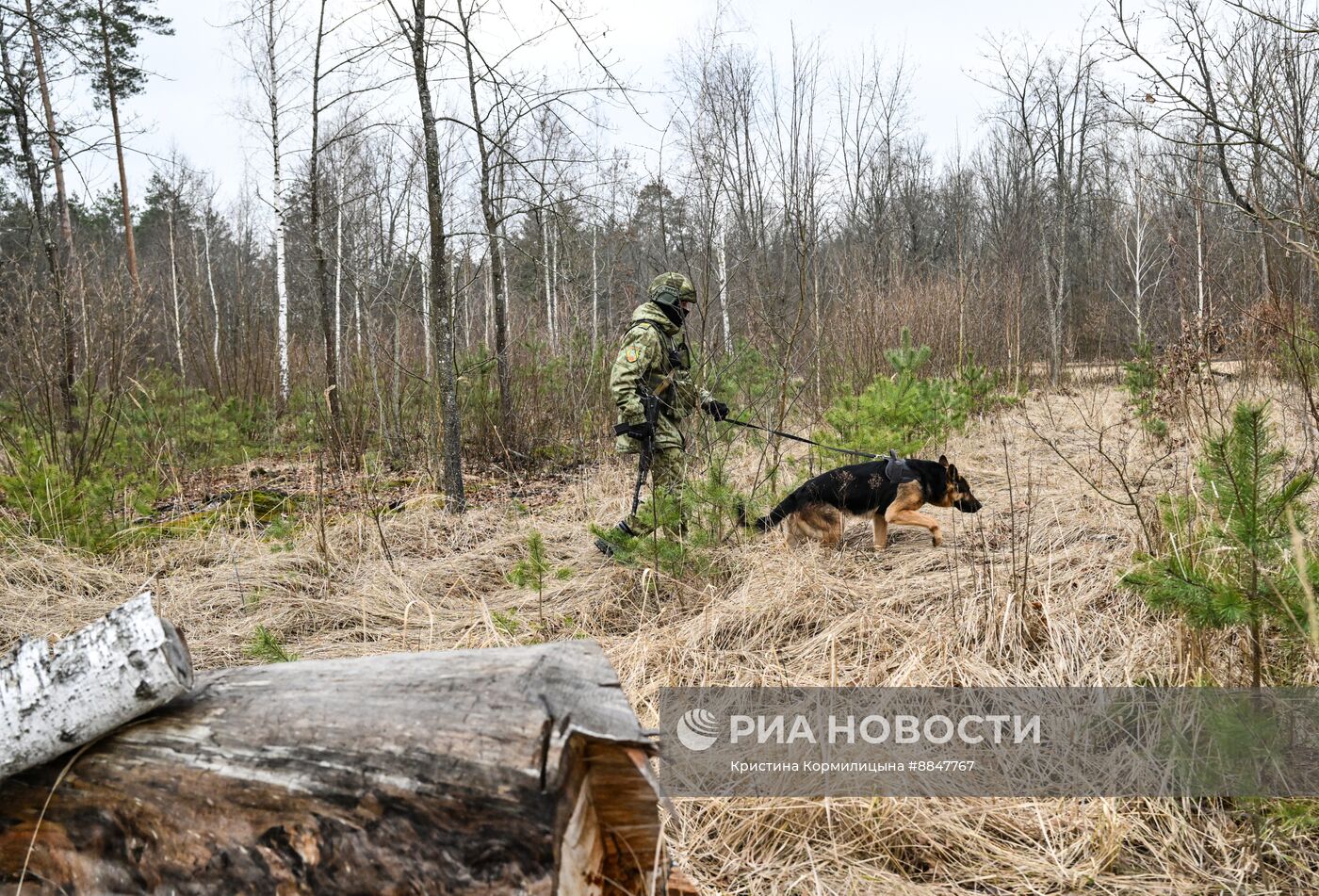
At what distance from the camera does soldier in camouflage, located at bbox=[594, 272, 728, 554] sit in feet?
16.3

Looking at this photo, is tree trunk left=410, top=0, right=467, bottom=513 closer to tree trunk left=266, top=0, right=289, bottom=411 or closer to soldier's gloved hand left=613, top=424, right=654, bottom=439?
soldier's gloved hand left=613, top=424, right=654, bottom=439

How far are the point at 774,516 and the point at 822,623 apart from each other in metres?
1.05

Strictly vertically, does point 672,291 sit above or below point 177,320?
below

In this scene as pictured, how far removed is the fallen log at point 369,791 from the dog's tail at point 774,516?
2953mm

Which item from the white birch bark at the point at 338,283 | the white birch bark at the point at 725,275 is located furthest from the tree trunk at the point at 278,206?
the white birch bark at the point at 725,275

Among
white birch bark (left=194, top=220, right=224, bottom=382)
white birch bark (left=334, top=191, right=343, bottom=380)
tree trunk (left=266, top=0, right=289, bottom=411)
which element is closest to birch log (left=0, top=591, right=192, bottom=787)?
white birch bark (left=334, top=191, right=343, bottom=380)

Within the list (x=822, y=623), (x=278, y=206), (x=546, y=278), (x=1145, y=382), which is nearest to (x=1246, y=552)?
(x=822, y=623)

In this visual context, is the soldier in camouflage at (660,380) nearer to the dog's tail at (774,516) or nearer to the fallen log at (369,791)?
the dog's tail at (774,516)

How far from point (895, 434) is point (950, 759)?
2.82m

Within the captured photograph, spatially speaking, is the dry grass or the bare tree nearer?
the dry grass

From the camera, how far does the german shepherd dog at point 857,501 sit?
430 centimetres

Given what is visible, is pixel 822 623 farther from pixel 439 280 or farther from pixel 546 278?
pixel 546 278

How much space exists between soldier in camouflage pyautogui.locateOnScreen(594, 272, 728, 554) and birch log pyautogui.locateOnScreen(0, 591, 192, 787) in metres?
3.47

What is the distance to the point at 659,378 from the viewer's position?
5176mm
